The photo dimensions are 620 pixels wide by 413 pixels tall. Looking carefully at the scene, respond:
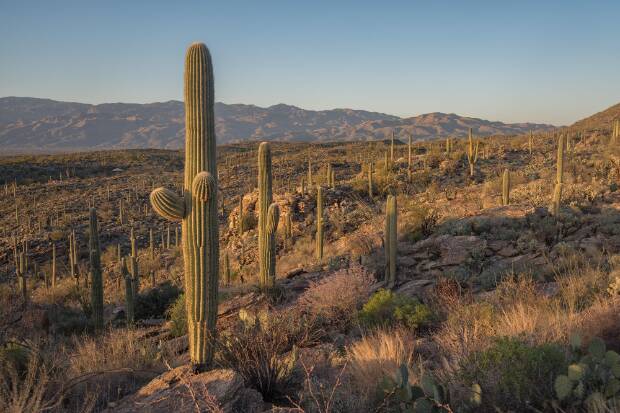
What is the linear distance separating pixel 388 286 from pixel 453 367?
613cm

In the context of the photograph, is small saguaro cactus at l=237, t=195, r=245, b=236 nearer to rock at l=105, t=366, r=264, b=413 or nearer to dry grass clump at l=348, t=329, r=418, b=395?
dry grass clump at l=348, t=329, r=418, b=395

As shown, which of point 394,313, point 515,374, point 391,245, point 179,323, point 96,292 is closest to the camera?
point 515,374

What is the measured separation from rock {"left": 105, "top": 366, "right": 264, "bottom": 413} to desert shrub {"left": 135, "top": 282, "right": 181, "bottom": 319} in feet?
31.9

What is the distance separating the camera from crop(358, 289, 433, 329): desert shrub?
7.11m

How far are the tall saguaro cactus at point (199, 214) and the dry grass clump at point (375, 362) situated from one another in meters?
1.69

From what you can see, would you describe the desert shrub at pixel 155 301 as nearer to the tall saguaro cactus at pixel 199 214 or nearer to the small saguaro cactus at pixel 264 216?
the small saguaro cactus at pixel 264 216

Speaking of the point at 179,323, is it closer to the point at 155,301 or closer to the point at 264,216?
the point at 264,216

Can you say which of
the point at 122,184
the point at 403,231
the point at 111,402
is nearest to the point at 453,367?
the point at 111,402

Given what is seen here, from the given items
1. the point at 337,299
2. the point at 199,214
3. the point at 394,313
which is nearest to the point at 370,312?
the point at 394,313

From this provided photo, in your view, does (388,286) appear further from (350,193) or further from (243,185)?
(243,185)

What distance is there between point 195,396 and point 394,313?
3.62 meters

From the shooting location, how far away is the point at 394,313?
7145 mm

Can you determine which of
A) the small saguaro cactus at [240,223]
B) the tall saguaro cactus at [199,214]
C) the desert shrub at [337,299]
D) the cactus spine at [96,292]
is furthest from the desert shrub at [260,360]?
the small saguaro cactus at [240,223]

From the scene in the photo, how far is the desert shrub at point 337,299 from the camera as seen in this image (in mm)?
8086
